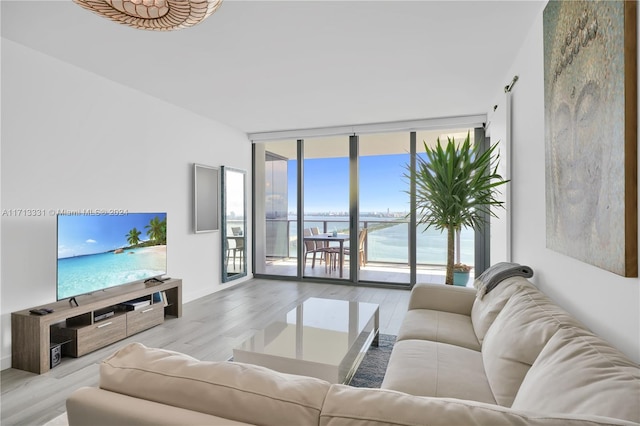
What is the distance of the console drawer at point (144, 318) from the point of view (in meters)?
3.30

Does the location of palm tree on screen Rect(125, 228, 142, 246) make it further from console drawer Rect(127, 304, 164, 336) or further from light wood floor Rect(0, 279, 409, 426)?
light wood floor Rect(0, 279, 409, 426)

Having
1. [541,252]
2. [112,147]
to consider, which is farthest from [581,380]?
[112,147]

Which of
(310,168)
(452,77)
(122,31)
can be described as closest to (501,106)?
(452,77)

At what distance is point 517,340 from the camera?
57.7 inches

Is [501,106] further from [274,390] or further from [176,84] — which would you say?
[274,390]

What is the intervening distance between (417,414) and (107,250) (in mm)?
3419

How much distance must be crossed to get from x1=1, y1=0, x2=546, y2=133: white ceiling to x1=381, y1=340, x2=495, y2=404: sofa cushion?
2243 millimetres

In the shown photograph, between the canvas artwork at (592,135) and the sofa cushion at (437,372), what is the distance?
0.75 metres

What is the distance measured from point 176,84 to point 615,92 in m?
3.72

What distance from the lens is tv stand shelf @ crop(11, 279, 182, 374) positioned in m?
2.56

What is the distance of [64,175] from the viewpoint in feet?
10.1

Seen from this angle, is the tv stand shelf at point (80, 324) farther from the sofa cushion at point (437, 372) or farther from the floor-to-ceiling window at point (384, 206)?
the floor-to-ceiling window at point (384, 206)

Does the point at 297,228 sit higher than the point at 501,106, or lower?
lower

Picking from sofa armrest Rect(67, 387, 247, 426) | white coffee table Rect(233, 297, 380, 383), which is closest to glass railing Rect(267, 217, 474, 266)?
white coffee table Rect(233, 297, 380, 383)
